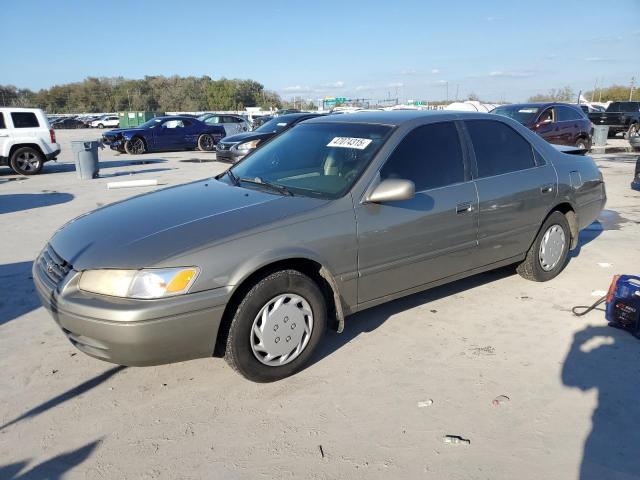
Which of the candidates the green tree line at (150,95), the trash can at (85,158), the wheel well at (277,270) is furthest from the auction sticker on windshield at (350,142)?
the green tree line at (150,95)

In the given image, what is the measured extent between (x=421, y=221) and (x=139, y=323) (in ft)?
6.75

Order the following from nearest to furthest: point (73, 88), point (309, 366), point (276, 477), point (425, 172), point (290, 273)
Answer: point (276, 477) → point (290, 273) → point (309, 366) → point (425, 172) → point (73, 88)

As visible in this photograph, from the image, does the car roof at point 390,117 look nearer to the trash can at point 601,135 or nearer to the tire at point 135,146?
the tire at point 135,146

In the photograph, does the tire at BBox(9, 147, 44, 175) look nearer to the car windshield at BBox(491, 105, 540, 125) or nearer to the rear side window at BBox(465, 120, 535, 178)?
the car windshield at BBox(491, 105, 540, 125)

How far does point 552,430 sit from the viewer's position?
2.71m

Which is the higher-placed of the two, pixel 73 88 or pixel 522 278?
pixel 73 88

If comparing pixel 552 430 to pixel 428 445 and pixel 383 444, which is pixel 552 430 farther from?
pixel 383 444

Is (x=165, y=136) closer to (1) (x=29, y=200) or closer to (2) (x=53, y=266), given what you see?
(1) (x=29, y=200)

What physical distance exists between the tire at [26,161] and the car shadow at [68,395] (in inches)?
474

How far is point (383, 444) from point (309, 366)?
91 cm

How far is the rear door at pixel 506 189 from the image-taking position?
4152mm

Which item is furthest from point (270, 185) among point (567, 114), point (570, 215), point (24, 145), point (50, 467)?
point (567, 114)

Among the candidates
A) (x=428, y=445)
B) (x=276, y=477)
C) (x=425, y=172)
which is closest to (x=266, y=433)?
(x=276, y=477)

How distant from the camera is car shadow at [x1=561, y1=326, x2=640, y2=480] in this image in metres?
2.44
